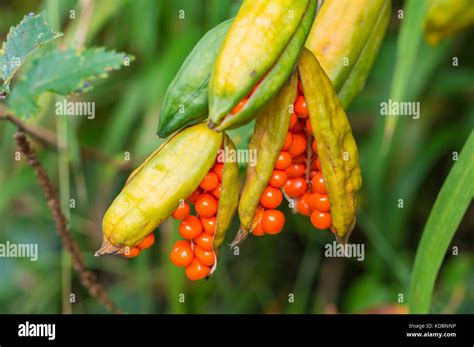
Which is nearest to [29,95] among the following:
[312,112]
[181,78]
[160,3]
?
[181,78]

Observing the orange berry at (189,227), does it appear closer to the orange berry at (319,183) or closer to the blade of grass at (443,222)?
the orange berry at (319,183)

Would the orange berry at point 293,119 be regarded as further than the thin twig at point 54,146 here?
No

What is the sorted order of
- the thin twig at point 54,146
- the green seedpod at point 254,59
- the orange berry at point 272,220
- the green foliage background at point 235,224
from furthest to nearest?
the green foliage background at point 235,224, the thin twig at point 54,146, the orange berry at point 272,220, the green seedpod at point 254,59

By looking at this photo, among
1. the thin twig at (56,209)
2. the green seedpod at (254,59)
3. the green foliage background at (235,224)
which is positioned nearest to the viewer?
the green seedpod at (254,59)

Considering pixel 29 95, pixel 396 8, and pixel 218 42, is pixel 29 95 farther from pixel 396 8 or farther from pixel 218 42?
pixel 396 8

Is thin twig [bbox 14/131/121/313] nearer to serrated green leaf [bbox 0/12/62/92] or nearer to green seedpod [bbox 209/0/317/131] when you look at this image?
serrated green leaf [bbox 0/12/62/92]

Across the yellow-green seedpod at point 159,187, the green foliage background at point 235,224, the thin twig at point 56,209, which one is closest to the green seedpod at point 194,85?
the yellow-green seedpod at point 159,187

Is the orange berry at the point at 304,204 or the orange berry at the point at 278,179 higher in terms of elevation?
the orange berry at the point at 278,179

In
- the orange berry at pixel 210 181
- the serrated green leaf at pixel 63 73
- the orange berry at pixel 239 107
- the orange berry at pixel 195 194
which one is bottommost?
the orange berry at pixel 195 194

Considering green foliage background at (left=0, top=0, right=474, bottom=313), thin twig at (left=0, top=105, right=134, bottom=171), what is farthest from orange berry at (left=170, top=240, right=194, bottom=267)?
green foliage background at (left=0, top=0, right=474, bottom=313)
